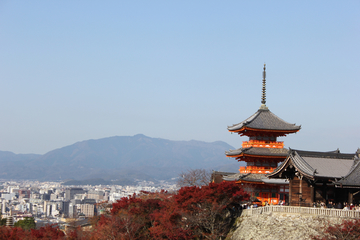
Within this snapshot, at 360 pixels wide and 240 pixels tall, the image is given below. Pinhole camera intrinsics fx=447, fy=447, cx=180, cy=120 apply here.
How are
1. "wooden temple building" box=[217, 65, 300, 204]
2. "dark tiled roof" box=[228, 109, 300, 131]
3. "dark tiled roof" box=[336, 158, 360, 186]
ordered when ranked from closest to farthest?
1. "dark tiled roof" box=[336, 158, 360, 186]
2. "wooden temple building" box=[217, 65, 300, 204]
3. "dark tiled roof" box=[228, 109, 300, 131]

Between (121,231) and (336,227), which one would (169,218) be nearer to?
(121,231)

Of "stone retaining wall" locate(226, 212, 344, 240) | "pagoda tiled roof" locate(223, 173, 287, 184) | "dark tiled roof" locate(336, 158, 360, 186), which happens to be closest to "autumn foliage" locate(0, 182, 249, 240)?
"stone retaining wall" locate(226, 212, 344, 240)

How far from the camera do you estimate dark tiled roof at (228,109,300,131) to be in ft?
123

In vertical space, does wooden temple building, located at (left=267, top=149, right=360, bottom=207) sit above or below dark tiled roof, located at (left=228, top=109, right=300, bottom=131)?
below

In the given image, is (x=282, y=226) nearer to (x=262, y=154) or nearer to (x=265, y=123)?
(x=262, y=154)

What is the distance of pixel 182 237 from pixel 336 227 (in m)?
10.2

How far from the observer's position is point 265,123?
38094mm

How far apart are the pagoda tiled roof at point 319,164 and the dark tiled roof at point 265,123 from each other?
8673mm

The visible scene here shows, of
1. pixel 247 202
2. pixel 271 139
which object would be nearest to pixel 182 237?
pixel 247 202

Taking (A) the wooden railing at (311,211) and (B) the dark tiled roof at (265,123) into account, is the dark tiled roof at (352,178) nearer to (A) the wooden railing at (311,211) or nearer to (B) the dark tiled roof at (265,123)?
(A) the wooden railing at (311,211)

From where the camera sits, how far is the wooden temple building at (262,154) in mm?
35625

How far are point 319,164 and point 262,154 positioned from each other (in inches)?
352

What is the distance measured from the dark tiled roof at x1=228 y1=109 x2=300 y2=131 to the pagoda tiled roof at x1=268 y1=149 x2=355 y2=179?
8.67 meters

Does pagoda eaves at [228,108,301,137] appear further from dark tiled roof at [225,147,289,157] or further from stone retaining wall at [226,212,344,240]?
stone retaining wall at [226,212,344,240]
